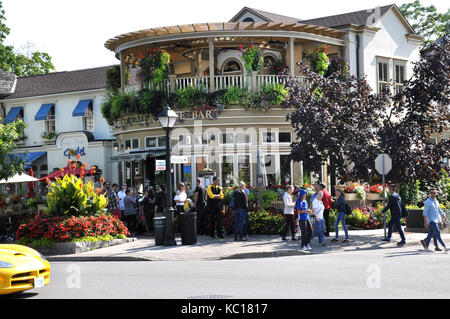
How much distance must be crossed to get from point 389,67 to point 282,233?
1563cm

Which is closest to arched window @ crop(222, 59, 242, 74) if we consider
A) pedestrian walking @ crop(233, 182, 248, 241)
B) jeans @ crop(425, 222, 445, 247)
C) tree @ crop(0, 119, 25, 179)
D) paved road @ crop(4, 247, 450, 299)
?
tree @ crop(0, 119, 25, 179)

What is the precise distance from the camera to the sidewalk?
643 inches

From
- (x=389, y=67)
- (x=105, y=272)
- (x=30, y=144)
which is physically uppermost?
(x=389, y=67)

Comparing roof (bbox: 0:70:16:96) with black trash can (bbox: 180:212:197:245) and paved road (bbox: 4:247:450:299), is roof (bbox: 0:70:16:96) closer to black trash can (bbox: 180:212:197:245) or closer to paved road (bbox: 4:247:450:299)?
black trash can (bbox: 180:212:197:245)

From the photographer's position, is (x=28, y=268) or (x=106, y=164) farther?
(x=106, y=164)

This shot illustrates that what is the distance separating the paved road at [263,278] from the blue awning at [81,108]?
23.7m

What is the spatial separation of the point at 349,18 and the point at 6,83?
23.8m

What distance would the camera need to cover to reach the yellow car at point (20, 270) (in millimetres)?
9664

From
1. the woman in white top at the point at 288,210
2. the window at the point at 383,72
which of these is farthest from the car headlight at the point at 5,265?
the window at the point at 383,72

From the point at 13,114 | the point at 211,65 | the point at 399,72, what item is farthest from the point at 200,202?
the point at 13,114

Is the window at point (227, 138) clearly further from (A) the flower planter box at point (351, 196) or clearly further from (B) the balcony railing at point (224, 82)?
(A) the flower planter box at point (351, 196)
